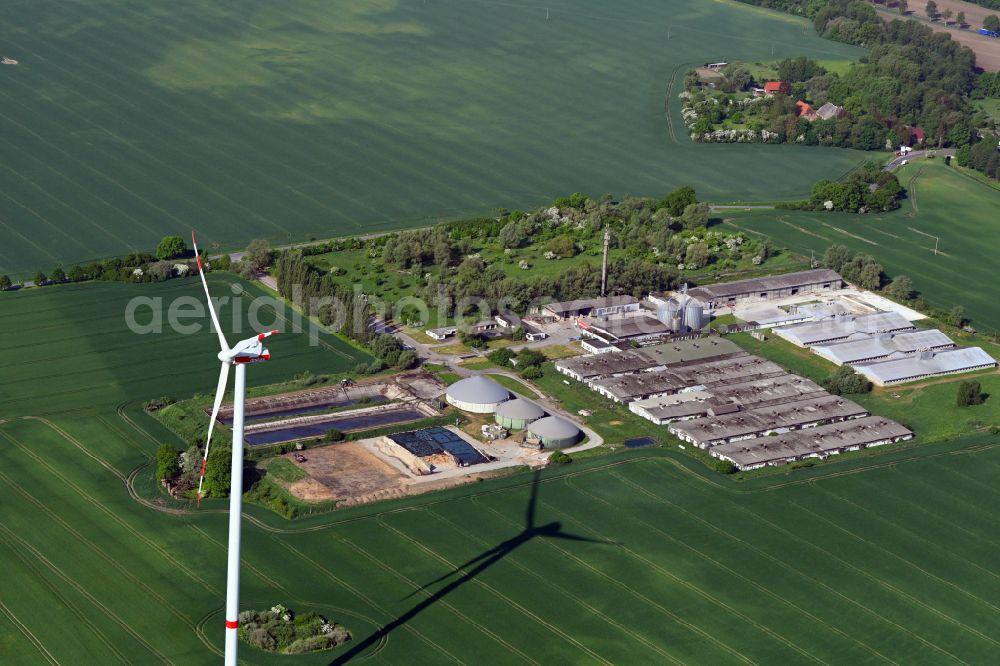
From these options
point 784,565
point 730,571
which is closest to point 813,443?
point 784,565

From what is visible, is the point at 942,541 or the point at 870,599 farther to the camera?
the point at 942,541

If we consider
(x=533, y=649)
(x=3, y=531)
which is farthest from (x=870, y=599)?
(x=3, y=531)

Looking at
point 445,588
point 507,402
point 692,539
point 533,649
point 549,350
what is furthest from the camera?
point 549,350

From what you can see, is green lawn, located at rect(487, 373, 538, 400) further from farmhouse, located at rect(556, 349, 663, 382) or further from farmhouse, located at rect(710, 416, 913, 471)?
farmhouse, located at rect(710, 416, 913, 471)

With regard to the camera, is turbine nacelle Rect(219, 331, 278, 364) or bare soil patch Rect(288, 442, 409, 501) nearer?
turbine nacelle Rect(219, 331, 278, 364)

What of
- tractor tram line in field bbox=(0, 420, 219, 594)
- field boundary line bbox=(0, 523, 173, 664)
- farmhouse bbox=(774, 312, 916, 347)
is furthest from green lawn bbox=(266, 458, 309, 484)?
farmhouse bbox=(774, 312, 916, 347)

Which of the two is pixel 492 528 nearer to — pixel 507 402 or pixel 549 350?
pixel 507 402

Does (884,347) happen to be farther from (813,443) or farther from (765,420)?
(813,443)

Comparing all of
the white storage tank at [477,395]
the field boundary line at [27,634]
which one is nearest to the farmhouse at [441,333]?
the white storage tank at [477,395]
